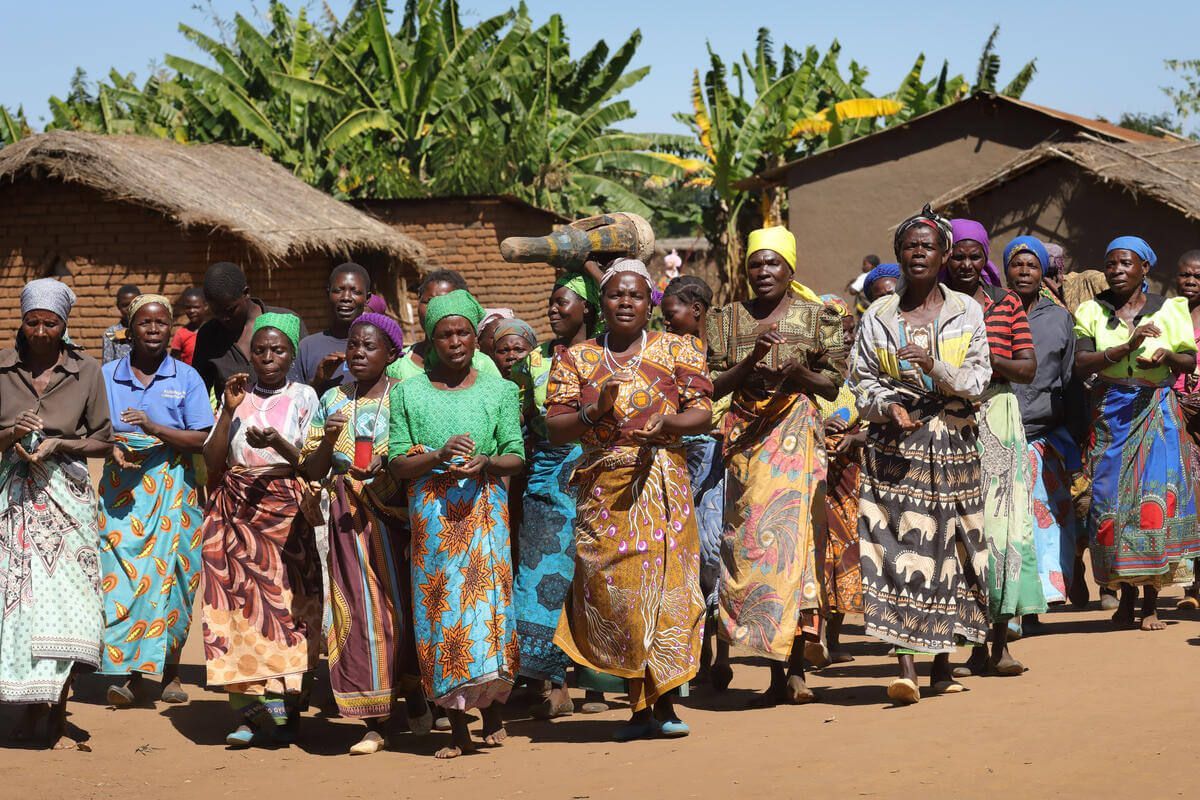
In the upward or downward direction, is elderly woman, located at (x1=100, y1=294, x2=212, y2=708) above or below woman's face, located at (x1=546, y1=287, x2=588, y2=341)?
below

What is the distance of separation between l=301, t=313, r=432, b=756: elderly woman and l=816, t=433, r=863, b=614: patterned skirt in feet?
6.34

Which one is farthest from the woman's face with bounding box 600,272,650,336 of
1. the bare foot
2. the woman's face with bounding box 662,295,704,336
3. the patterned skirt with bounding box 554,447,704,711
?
the bare foot

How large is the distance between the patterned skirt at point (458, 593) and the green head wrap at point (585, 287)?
1527 mm

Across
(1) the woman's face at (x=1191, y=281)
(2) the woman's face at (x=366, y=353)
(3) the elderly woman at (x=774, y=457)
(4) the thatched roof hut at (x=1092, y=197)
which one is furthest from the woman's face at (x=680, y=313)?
(4) the thatched roof hut at (x=1092, y=197)

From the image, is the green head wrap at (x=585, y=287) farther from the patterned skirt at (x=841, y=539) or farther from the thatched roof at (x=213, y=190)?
the thatched roof at (x=213, y=190)

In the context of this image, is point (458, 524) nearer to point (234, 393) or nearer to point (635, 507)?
point (635, 507)

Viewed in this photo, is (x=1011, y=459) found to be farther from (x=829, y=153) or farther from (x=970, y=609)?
(x=829, y=153)

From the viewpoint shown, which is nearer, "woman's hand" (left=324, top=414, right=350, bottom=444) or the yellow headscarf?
"woman's hand" (left=324, top=414, right=350, bottom=444)

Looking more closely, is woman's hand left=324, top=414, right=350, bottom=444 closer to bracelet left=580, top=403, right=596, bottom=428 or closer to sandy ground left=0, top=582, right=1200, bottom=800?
bracelet left=580, top=403, right=596, bottom=428

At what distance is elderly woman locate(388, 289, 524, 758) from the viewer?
609 centimetres

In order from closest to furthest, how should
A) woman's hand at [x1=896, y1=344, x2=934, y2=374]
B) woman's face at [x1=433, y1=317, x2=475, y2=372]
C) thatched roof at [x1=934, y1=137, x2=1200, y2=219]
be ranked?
woman's face at [x1=433, y1=317, x2=475, y2=372]
woman's hand at [x1=896, y1=344, x2=934, y2=374]
thatched roof at [x1=934, y1=137, x2=1200, y2=219]

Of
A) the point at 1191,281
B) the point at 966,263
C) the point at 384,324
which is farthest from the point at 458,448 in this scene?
the point at 1191,281

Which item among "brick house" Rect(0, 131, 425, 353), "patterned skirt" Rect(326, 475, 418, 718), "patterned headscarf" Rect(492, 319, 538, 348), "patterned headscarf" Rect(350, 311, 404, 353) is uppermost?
"brick house" Rect(0, 131, 425, 353)

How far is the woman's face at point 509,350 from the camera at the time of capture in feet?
24.3
